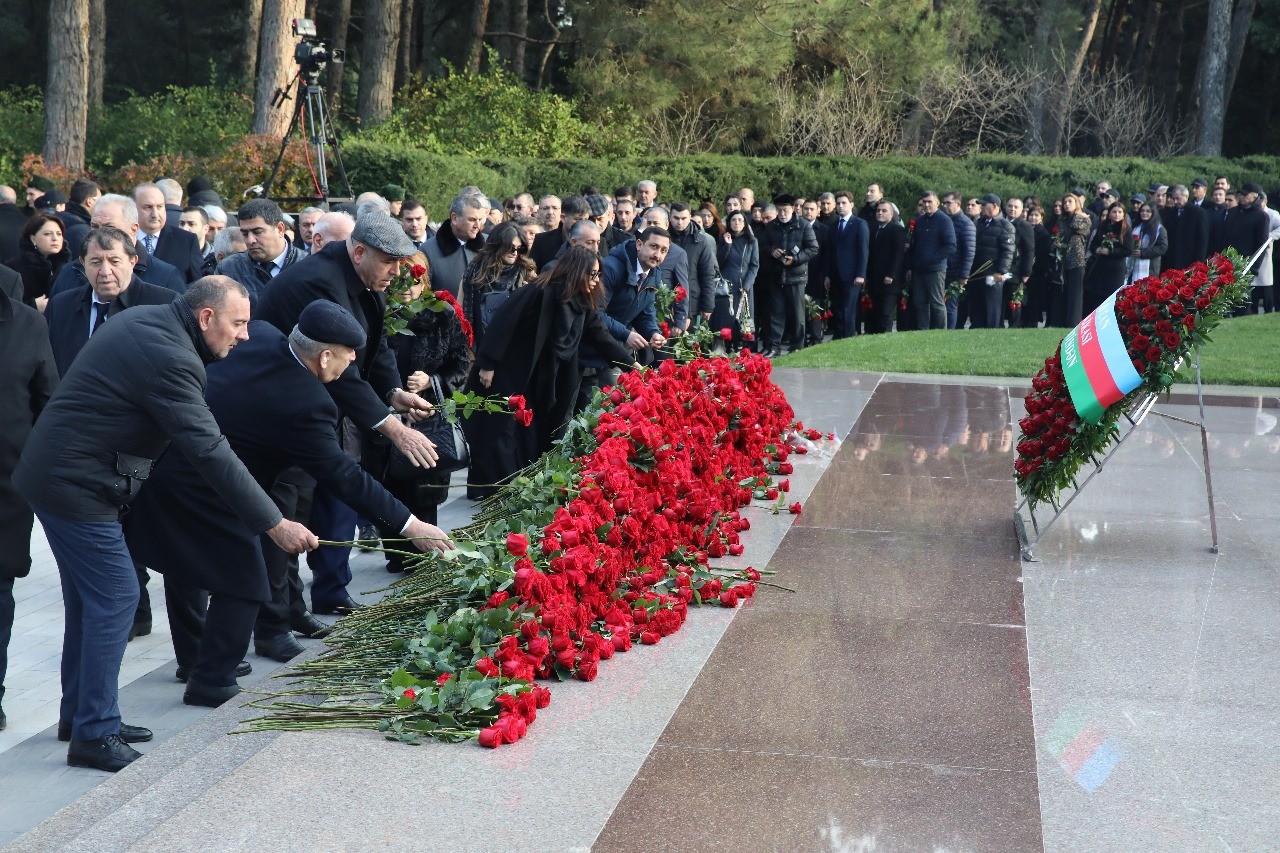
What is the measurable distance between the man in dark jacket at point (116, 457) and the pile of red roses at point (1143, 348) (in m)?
3.78

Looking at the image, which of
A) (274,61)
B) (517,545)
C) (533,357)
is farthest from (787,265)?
(517,545)

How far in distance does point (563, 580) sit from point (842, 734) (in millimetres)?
1081

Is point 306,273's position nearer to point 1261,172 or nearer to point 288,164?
point 288,164

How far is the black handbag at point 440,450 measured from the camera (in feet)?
22.1

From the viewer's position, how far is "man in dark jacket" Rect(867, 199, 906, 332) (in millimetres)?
17453

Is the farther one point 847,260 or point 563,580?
point 847,260

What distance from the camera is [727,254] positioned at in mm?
15555

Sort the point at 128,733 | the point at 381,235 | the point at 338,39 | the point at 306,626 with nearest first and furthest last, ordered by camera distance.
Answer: the point at 128,733, the point at 381,235, the point at 306,626, the point at 338,39

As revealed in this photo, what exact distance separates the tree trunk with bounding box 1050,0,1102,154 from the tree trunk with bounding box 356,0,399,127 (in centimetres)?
1767

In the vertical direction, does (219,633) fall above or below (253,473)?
below

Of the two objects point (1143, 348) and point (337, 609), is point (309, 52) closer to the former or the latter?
point (337, 609)

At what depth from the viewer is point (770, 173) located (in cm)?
2359

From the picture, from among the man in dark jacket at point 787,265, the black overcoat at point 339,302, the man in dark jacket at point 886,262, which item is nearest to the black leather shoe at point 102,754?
the black overcoat at point 339,302

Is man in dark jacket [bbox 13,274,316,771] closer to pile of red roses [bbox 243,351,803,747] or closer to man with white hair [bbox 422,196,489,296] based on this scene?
pile of red roses [bbox 243,351,803,747]
